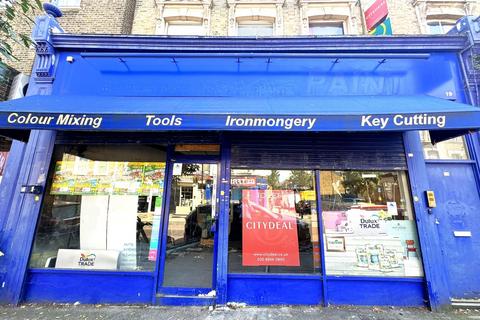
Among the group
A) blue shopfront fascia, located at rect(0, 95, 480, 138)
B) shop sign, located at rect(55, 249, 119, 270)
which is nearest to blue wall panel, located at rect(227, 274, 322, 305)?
shop sign, located at rect(55, 249, 119, 270)

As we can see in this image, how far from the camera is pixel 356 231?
4.88m

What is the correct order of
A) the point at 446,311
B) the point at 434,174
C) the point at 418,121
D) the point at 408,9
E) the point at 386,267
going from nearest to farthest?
1. the point at 418,121
2. the point at 446,311
3. the point at 386,267
4. the point at 434,174
5. the point at 408,9

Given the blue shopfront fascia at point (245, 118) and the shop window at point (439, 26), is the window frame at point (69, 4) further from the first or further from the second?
the shop window at point (439, 26)

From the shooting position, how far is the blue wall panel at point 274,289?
177 inches

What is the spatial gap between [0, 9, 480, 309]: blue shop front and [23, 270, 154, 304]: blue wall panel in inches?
1.0

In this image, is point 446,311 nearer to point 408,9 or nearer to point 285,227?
point 285,227

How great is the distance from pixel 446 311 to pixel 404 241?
49.8 inches

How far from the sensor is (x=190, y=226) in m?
5.00

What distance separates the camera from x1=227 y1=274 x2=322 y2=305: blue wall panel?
450 centimetres

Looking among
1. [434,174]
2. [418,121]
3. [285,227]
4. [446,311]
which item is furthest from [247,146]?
[446,311]

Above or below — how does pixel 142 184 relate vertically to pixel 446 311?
above

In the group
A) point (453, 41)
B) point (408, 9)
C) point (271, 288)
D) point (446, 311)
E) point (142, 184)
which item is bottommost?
point (446, 311)

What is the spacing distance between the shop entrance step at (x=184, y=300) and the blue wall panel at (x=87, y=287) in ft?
0.80

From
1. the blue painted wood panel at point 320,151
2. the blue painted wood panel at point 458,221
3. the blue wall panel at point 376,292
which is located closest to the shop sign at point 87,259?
the blue painted wood panel at point 320,151
